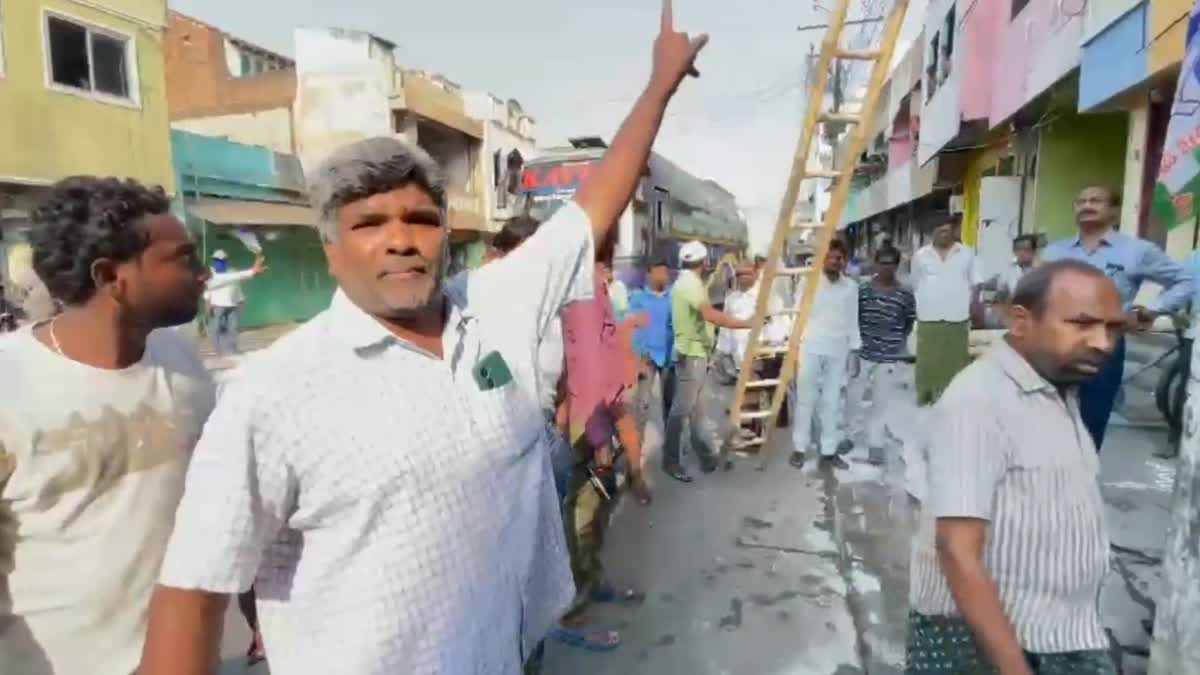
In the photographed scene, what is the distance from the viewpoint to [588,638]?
3213 millimetres

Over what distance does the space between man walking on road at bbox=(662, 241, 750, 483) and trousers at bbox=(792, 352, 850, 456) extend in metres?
0.57

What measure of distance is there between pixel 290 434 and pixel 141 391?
2.43 ft

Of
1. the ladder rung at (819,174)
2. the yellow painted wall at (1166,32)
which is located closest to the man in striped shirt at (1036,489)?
the ladder rung at (819,174)

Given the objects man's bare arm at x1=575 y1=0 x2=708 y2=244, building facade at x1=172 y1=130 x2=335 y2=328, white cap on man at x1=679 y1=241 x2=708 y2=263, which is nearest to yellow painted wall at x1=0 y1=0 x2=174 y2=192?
building facade at x1=172 y1=130 x2=335 y2=328

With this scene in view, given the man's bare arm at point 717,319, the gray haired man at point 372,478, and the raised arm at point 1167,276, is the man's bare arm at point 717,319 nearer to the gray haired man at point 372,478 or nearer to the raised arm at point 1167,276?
the raised arm at point 1167,276

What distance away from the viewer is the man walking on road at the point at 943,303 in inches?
240

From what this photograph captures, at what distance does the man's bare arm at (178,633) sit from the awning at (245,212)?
15282mm

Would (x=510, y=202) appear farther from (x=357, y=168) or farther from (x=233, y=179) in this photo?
(x=357, y=168)

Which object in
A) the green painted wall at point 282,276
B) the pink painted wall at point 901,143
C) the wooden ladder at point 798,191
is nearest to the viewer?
the wooden ladder at point 798,191

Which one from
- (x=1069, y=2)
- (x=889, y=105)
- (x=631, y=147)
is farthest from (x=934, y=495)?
(x=889, y=105)

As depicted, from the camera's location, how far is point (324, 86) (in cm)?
2198

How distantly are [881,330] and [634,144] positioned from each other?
14.1 ft

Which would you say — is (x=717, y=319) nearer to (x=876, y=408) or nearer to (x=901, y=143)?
(x=876, y=408)

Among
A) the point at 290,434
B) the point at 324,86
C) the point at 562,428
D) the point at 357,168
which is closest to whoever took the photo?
the point at 290,434
